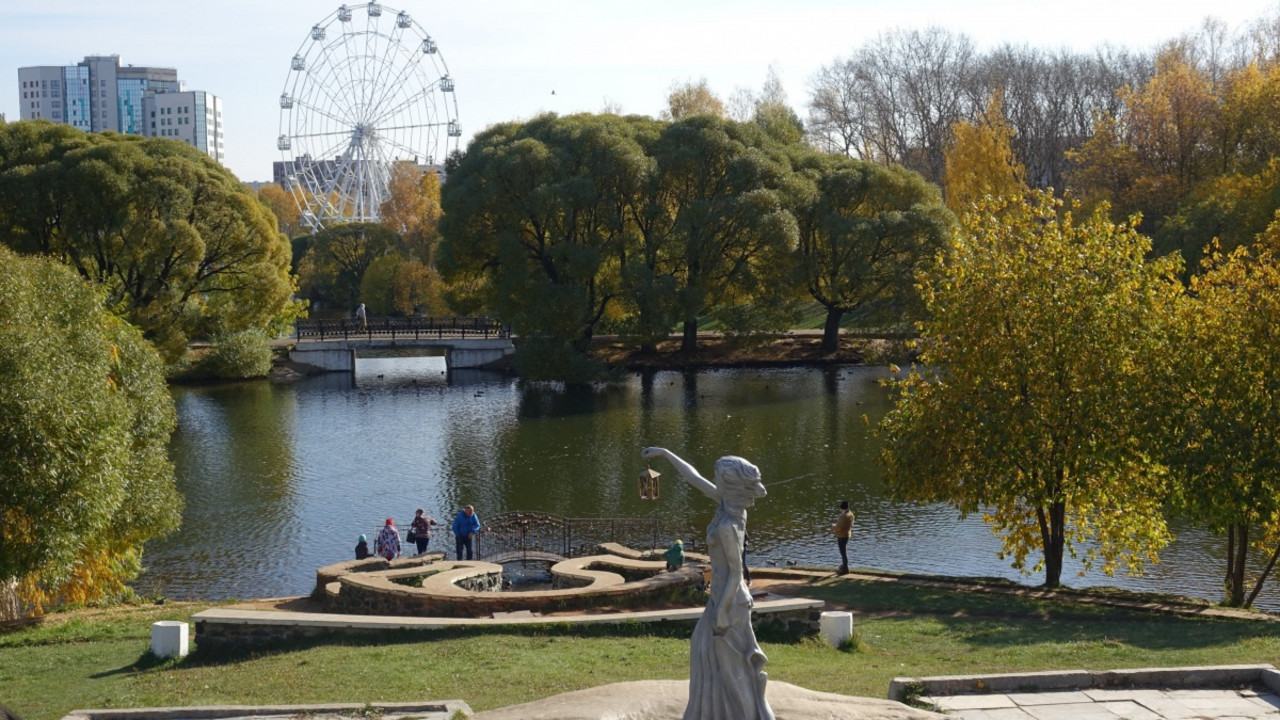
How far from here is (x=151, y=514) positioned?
73.4 ft

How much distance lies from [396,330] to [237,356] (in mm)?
9621

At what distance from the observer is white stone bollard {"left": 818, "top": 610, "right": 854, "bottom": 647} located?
1634cm

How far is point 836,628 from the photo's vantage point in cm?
1636

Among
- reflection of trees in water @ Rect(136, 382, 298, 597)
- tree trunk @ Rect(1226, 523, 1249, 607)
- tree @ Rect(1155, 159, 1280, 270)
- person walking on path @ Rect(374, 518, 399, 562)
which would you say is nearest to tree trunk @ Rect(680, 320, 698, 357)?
reflection of trees in water @ Rect(136, 382, 298, 597)

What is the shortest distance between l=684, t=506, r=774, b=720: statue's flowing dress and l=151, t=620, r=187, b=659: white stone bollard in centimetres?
865

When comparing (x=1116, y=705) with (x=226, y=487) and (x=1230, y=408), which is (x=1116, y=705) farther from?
(x=226, y=487)

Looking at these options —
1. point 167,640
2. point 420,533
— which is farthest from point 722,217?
point 167,640

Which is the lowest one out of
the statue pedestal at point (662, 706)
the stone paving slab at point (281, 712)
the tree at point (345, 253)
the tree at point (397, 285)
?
the stone paving slab at point (281, 712)

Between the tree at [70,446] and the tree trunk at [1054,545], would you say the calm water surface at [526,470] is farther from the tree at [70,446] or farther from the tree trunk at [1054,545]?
the tree at [70,446]

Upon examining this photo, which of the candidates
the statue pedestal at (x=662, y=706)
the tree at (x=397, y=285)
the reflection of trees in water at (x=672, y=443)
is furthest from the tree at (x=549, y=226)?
the statue pedestal at (x=662, y=706)

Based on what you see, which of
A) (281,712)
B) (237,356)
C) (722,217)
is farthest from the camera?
(237,356)

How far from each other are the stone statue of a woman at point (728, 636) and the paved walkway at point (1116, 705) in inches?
131

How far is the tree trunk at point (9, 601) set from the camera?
20.5m

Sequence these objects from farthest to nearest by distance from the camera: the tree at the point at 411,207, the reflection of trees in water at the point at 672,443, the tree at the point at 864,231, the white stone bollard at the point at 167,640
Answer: the tree at the point at 411,207
the tree at the point at 864,231
the reflection of trees in water at the point at 672,443
the white stone bollard at the point at 167,640
